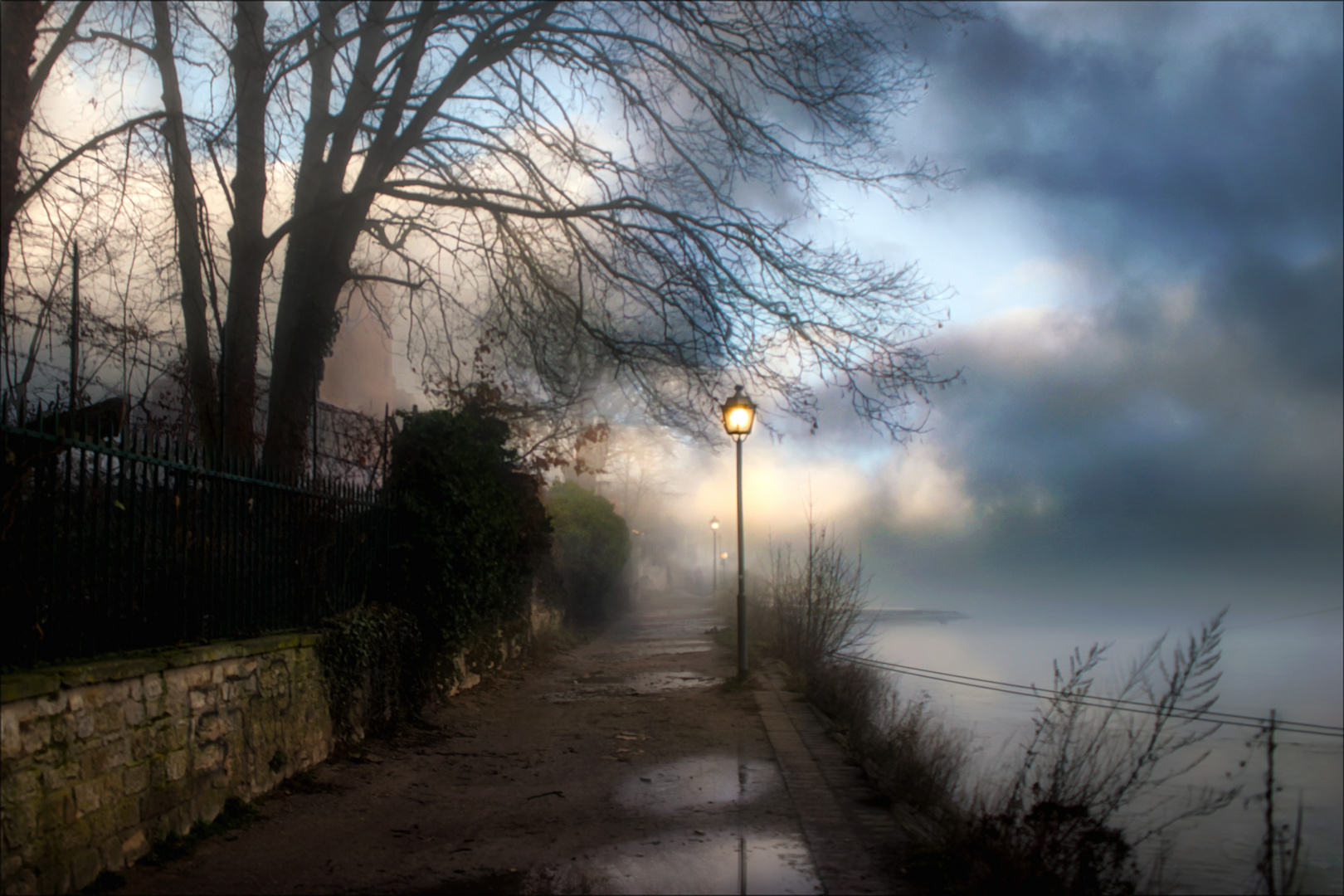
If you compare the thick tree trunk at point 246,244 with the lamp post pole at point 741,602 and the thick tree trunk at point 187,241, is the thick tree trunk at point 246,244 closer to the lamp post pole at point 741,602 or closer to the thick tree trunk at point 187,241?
the thick tree trunk at point 187,241

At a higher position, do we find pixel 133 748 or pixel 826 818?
pixel 133 748

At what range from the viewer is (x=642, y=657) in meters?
17.3

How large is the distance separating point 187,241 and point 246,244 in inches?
25.5

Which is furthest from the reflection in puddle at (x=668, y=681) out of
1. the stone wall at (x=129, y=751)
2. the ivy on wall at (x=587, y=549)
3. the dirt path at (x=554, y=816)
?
the ivy on wall at (x=587, y=549)

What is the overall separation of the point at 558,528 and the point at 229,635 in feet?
60.1

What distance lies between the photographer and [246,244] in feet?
37.5

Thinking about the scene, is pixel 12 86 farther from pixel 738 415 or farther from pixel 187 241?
pixel 738 415

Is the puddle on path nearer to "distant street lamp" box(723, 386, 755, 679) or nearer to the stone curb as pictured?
"distant street lamp" box(723, 386, 755, 679)

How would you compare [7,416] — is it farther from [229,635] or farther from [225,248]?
[225,248]

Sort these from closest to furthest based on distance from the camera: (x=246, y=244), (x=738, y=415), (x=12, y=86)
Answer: (x=12, y=86)
(x=246, y=244)
(x=738, y=415)

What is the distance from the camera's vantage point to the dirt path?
466 centimetres

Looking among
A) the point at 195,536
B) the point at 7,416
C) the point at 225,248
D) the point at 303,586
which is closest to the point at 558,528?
the point at 225,248

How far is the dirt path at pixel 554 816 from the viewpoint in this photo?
15.3 ft

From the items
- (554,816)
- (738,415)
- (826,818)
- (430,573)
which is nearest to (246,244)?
(430,573)
